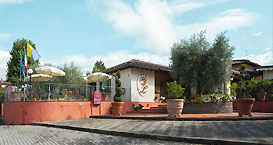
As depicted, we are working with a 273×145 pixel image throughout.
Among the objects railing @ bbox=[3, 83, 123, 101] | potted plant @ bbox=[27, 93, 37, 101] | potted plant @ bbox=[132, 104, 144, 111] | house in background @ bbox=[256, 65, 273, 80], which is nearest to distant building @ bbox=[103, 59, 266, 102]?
potted plant @ bbox=[132, 104, 144, 111]

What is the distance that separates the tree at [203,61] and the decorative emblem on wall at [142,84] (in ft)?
9.38

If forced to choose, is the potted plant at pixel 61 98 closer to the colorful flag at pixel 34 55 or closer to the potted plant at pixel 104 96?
the potted plant at pixel 104 96

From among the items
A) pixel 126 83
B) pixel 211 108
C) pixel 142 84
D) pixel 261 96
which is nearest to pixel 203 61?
pixel 211 108

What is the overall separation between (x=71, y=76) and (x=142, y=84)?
8.12m

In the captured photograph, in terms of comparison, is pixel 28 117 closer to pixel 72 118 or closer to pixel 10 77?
pixel 72 118

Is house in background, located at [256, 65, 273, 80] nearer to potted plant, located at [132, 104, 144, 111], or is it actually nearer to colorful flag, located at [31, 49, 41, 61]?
potted plant, located at [132, 104, 144, 111]

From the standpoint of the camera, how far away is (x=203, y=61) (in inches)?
527

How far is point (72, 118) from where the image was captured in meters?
13.0

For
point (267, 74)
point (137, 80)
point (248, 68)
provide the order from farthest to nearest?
point (248, 68)
point (267, 74)
point (137, 80)

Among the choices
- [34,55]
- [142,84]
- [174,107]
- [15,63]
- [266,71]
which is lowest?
[174,107]

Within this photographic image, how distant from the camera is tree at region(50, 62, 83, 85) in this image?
2046 cm

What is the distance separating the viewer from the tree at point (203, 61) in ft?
42.6

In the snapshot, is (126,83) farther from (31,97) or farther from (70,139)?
(70,139)

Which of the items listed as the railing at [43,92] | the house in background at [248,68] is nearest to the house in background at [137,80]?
the railing at [43,92]
